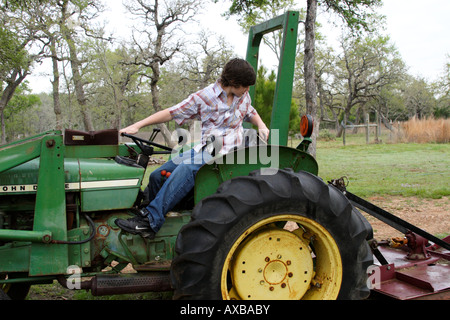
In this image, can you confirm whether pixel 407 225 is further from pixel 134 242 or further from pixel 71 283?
pixel 71 283

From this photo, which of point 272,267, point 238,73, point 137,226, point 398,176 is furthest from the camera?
point 398,176

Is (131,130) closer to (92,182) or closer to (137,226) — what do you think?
(92,182)

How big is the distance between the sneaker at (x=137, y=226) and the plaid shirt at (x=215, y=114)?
2.27ft

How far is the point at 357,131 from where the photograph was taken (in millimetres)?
38875

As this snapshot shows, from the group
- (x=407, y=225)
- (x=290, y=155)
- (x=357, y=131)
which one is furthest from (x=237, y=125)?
(x=357, y=131)

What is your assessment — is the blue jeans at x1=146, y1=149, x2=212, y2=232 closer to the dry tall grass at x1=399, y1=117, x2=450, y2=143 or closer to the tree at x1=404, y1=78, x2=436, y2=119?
the dry tall grass at x1=399, y1=117, x2=450, y2=143

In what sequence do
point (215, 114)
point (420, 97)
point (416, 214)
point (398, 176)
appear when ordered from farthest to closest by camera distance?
point (420, 97) → point (398, 176) → point (416, 214) → point (215, 114)

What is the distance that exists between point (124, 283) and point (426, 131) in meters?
21.9

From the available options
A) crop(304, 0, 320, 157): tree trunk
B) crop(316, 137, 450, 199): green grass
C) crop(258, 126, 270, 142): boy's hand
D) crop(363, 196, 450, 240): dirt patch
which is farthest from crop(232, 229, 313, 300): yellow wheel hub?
crop(304, 0, 320, 157): tree trunk

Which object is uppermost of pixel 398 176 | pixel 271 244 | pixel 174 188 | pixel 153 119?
pixel 153 119

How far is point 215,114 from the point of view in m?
3.06

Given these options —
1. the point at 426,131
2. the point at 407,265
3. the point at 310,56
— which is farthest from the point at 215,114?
the point at 426,131

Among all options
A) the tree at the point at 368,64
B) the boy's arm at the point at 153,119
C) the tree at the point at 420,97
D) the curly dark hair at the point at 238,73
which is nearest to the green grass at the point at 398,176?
the curly dark hair at the point at 238,73
